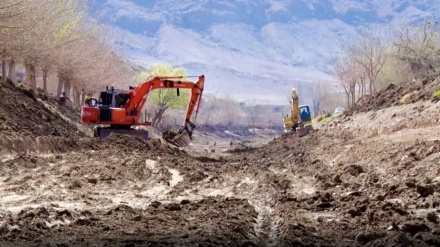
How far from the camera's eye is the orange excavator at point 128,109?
27.4 metres

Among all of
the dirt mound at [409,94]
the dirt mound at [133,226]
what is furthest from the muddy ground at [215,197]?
the dirt mound at [409,94]

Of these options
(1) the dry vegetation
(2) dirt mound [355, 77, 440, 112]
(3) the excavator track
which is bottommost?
(3) the excavator track

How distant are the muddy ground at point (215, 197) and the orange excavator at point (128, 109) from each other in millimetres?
3547

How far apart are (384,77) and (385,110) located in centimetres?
→ 2799

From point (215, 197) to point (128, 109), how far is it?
15175 millimetres

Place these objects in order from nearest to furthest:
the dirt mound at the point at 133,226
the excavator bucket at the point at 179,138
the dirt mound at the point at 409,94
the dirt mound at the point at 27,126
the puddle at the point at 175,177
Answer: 1. the dirt mound at the point at 133,226
2. the puddle at the point at 175,177
3. the dirt mound at the point at 27,126
4. the excavator bucket at the point at 179,138
5. the dirt mound at the point at 409,94

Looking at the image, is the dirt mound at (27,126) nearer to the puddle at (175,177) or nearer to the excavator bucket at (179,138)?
the excavator bucket at (179,138)

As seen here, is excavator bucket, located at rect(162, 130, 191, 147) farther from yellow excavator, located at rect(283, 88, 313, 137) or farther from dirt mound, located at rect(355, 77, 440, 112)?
yellow excavator, located at rect(283, 88, 313, 137)

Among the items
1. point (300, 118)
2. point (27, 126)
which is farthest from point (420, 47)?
point (27, 126)

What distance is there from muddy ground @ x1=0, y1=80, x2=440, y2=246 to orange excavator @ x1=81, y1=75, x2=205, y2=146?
140 inches

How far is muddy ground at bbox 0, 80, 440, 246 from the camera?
838 cm

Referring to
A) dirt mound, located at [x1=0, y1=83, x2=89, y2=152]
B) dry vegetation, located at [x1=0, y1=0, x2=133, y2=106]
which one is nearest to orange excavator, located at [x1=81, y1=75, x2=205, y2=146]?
dirt mound, located at [x1=0, y1=83, x2=89, y2=152]

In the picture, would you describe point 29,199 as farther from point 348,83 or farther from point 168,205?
point 348,83

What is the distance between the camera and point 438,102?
81.1 ft
